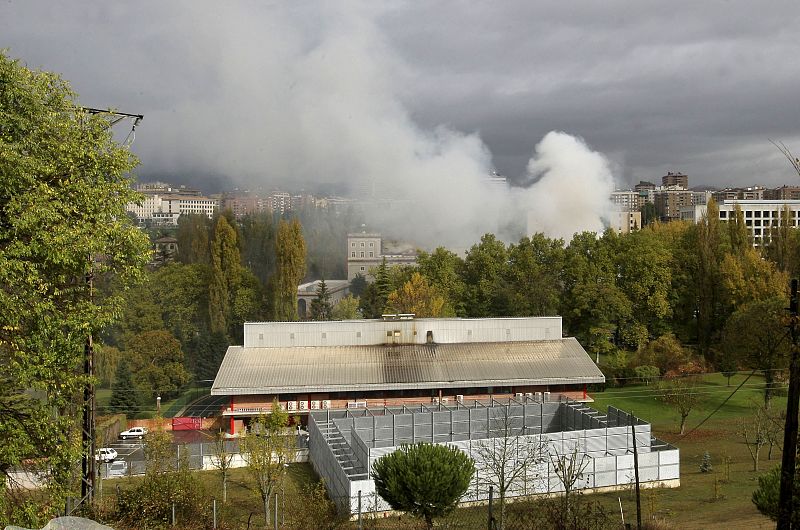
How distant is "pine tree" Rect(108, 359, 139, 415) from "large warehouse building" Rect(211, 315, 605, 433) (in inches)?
218

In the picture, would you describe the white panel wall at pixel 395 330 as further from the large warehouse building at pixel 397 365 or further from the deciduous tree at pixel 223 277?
the deciduous tree at pixel 223 277

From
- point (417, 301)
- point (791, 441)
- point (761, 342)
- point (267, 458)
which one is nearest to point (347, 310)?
point (417, 301)

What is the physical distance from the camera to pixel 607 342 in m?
40.5

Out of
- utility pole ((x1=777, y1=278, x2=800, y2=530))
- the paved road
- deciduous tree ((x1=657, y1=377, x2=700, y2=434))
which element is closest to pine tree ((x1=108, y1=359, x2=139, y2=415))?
the paved road

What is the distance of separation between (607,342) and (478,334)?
1025cm

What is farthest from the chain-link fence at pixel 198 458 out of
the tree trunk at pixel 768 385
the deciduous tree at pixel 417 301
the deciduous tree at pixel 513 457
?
the tree trunk at pixel 768 385

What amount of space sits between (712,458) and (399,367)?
12.9 meters

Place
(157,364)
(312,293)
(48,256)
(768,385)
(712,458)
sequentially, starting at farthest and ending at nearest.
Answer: (312,293) → (157,364) → (768,385) → (712,458) → (48,256)

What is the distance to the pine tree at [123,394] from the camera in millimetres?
33906

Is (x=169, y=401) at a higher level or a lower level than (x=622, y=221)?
lower

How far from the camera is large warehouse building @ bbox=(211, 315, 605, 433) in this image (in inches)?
1167

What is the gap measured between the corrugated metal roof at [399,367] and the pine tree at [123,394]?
637 cm

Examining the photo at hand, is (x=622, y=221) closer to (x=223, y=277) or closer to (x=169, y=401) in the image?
(x=223, y=277)

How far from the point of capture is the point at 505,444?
15.1 m
